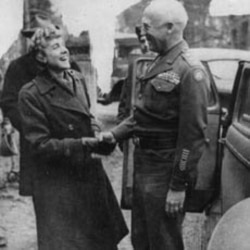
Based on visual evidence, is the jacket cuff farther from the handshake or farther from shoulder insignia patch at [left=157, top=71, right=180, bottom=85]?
shoulder insignia patch at [left=157, top=71, right=180, bottom=85]

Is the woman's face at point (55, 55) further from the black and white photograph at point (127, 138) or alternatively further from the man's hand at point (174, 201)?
the man's hand at point (174, 201)

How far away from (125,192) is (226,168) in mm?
828

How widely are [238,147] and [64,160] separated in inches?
37.3

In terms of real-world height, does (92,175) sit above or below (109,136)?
below

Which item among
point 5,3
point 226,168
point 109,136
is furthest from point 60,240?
point 5,3

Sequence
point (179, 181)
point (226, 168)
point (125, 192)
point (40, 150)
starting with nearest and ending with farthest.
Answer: point (179, 181) → point (40, 150) → point (226, 168) → point (125, 192)

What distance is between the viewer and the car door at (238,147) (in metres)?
2.54

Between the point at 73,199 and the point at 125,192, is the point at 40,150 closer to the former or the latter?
the point at 73,199

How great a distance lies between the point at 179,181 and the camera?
7.70 feet

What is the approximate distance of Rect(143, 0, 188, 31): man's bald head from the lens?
2373 millimetres

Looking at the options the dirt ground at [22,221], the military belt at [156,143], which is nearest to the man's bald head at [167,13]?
the military belt at [156,143]

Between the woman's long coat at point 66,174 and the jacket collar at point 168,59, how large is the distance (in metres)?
0.55

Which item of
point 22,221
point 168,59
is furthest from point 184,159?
point 22,221

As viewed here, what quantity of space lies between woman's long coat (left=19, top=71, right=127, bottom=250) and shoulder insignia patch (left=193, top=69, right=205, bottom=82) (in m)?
0.75
